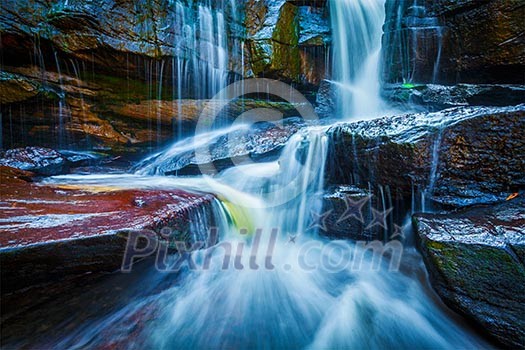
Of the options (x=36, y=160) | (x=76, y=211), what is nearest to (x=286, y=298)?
(x=76, y=211)

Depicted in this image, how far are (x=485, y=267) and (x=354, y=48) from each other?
27.1 feet

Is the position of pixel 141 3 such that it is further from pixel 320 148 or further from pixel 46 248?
pixel 46 248

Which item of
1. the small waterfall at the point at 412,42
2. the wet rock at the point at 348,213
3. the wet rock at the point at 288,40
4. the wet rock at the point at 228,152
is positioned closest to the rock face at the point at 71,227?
the wet rock at the point at 348,213

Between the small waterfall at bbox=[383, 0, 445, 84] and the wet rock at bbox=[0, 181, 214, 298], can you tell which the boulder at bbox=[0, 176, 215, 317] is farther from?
the small waterfall at bbox=[383, 0, 445, 84]

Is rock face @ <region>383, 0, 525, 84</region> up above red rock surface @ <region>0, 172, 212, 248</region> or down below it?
above

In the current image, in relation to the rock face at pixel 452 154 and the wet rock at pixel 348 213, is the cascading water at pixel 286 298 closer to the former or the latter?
the wet rock at pixel 348 213

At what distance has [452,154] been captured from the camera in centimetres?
286

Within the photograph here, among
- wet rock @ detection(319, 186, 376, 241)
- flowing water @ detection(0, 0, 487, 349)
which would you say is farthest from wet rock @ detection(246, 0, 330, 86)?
wet rock @ detection(319, 186, 376, 241)

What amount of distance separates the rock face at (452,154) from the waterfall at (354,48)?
485 cm

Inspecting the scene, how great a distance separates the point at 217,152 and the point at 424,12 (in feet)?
20.3

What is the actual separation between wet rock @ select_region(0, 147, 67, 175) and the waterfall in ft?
26.3

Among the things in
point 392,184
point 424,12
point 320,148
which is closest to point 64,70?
point 320,148

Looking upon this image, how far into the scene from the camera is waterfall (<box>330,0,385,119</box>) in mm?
7848

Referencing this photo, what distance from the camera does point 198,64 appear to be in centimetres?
721
